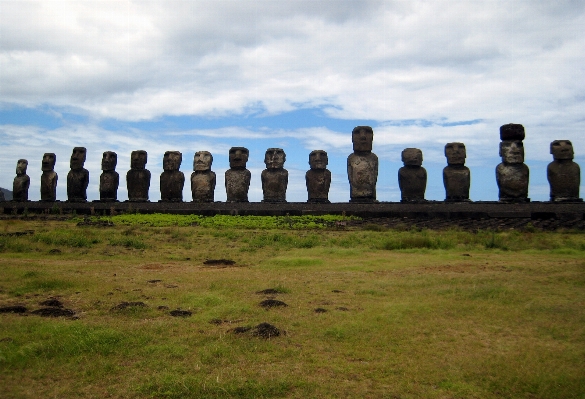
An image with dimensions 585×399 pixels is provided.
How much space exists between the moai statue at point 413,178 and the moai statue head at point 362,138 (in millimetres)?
1364

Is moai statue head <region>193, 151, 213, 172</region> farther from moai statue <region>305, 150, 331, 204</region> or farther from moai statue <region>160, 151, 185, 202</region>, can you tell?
moai statue <region>305, 150, 331, 204</region>

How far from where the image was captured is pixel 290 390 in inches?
155

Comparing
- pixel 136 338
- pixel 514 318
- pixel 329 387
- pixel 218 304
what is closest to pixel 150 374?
pixel 136 338

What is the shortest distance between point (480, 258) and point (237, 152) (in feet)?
40.6

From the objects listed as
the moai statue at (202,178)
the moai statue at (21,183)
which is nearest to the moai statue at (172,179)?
the moai statue at (202,178)

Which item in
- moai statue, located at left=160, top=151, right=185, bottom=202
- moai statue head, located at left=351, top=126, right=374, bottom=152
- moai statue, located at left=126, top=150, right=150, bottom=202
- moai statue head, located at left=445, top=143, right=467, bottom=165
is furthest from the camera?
moai statue, located at left=126, top=150, right=150, bottom=202

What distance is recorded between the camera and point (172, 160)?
70.8ft

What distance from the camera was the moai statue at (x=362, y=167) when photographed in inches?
746

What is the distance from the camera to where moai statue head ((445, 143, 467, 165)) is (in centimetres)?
1852

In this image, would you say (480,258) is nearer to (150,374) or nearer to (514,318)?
(514,318)

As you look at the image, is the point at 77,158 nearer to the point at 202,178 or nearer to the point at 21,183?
the point at 21,183

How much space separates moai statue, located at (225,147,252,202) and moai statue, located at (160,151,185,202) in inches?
80.8

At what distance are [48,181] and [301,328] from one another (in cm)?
2143

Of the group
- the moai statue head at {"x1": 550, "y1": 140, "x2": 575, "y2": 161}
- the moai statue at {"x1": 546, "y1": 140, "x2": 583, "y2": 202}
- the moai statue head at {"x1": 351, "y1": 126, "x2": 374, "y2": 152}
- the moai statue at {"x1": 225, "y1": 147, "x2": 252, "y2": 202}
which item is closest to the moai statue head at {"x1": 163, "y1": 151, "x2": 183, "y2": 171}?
the moai statue at {"x1": 225, "y1": 147, "x2": 252, "y2": 202}
